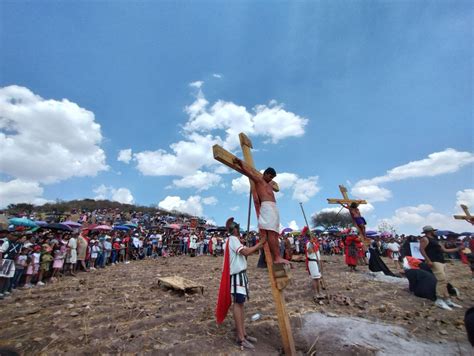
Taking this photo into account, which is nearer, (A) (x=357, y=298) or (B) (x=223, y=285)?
(B) (x=223, y=285)

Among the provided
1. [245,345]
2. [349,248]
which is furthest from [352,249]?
[245,345]

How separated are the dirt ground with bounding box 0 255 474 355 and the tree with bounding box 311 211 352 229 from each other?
5966cm

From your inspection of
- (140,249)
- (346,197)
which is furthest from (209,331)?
(140,249)

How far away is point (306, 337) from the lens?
15.9ft

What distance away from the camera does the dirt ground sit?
4.41 meters

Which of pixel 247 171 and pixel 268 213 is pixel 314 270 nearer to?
pixel 268 213

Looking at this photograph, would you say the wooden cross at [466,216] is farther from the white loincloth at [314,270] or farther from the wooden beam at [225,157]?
the wooden beam at [225,157]

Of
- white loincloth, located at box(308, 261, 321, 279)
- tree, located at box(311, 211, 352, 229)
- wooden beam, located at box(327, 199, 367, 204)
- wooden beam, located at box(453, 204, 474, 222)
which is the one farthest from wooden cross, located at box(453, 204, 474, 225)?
tree, located at box(311, 211, 352, 229)

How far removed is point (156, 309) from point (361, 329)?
15.6ft

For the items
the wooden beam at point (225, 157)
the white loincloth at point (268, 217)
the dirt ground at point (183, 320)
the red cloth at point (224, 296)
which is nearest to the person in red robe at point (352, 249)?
the dirt ground at point (183, 320)

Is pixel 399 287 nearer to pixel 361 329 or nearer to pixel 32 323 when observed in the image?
pixel 361 329

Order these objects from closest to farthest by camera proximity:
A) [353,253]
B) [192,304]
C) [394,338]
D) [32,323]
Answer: [394,338], [32,323], [192,304], [353,253]

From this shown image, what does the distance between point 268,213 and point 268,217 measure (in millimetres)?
69

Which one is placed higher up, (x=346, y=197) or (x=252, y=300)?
(x=346, y=197)
